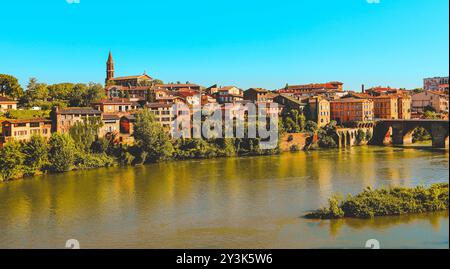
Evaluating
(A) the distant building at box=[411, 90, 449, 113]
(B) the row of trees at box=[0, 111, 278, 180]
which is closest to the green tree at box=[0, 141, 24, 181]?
(B) the row of trees at box=[0, 111, 278, 180]

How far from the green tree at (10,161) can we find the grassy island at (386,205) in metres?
5.24

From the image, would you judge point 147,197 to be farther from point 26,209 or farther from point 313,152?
point 313,152

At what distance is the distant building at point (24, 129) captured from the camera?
29.4 feet

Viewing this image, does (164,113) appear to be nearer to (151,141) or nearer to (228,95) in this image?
(151,141)

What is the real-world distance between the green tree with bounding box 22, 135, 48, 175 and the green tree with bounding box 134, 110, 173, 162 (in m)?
1.91

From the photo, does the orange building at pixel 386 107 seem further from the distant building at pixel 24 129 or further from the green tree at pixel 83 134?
the distant building at pixel 24 129

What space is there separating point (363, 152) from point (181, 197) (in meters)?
6.04

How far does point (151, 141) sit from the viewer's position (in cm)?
998

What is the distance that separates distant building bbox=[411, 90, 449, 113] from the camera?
49.4ft

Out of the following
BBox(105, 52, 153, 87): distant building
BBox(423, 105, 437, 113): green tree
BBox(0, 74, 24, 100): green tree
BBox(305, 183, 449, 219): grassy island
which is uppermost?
BBox(105, 52, 153, 87): distant building

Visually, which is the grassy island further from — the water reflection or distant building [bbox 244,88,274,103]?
distant building [bbox 244,88,274,103]

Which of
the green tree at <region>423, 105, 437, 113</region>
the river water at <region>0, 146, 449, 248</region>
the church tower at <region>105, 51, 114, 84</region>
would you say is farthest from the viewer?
the church tower at <region>105, 51, 114, 84</region>

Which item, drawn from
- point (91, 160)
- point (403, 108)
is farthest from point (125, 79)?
point (403, 108)

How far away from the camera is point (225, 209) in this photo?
5539 mm
